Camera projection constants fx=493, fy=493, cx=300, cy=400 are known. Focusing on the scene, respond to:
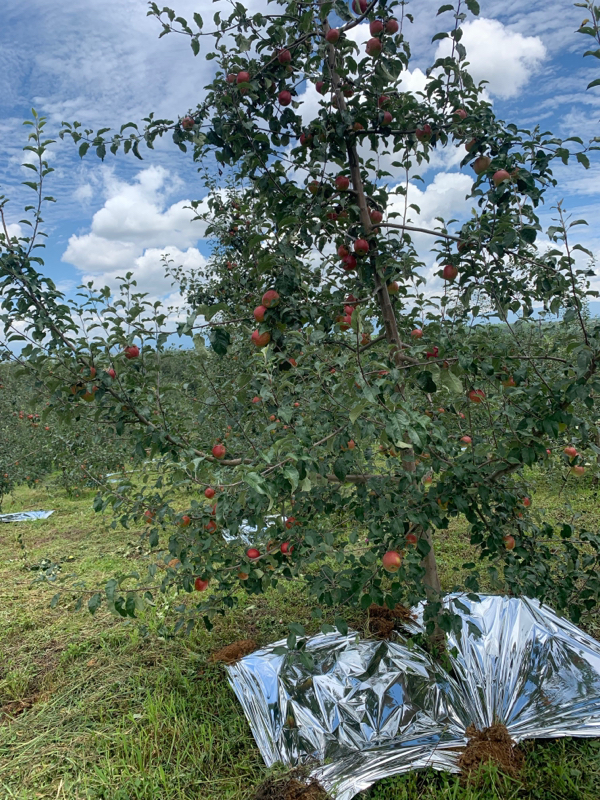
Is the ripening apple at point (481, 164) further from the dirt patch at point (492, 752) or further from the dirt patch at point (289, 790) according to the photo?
the dirt patch at point (289, 790)

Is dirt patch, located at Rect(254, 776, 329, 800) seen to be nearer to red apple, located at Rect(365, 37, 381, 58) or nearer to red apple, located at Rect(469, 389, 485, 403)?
red apple, located at Rect(469, 389, 485, 403)

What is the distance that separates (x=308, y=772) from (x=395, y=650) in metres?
0.67

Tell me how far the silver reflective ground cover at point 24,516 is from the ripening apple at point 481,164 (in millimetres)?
7050

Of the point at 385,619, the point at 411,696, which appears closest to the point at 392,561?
the point at 411,696

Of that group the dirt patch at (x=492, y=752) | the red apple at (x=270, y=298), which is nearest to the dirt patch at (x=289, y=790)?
the dirt patch at (x=492, y=752)

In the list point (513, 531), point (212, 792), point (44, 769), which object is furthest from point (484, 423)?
point (44, 769)

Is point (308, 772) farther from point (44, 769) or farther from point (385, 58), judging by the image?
point (385, 58)

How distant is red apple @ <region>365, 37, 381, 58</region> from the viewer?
211 cm

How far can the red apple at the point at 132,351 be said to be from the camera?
2.04m

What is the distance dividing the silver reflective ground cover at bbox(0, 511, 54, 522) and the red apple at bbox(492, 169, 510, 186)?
7.12m

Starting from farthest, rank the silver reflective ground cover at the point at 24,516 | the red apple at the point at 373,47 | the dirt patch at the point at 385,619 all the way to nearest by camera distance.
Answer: the silver reflective ground cover at the point at 24,516 < the dirt patch at the point at 385,619 < the red apple at the point at 373,47

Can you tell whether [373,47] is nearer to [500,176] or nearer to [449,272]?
[500,176]

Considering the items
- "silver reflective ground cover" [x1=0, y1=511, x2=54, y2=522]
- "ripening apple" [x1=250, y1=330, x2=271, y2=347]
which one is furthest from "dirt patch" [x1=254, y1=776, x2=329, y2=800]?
"silver reflective ground cover" [x1=0, y1=511, x2=54, y2=522]

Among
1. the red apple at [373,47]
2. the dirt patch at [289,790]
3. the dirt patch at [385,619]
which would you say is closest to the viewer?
the dirt patch at [289,790]
